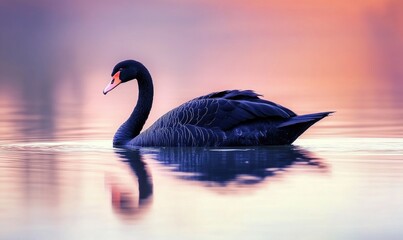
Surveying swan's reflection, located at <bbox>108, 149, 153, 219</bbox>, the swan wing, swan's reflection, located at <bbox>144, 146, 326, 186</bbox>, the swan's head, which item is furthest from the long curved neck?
swan's reflection, located at <bbox>108, 149, 153, 219</bbox>

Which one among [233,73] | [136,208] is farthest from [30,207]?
[233,73]

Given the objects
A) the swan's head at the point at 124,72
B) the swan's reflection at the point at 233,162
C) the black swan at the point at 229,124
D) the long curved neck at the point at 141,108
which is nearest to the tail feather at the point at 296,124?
the black swan at the point at 229,124

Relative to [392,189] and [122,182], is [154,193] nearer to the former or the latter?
[122,182]

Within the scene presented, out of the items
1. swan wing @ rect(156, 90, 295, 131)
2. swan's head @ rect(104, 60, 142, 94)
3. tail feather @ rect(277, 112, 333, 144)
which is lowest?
tail feather @ rect(277, 112, 333, 144)

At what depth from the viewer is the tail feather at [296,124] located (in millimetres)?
12386

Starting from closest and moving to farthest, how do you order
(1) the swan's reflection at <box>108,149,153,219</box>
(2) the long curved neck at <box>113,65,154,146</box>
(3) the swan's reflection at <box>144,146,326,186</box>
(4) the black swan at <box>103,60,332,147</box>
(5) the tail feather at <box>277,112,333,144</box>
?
(1) the swan's reflection at <box>108,149,153,219</box>
(3) the swan's reflection at <box>144,146,326,186</box>
(5) the tail feather at <box>277,112,333,144</box>
(4) the black swan at <box>103,60,332,147</box>
(2) the long curved neck at <box>113,65,154,146</box>

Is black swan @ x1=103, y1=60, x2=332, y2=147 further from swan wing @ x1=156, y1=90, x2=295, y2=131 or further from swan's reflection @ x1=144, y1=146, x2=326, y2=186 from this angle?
swan's reflection @ x1=144, y1=146, x2=326, y2=186

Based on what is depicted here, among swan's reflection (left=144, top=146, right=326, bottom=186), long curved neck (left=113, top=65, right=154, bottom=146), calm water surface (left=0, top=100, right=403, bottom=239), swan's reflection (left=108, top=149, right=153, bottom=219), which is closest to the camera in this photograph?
calm water surface (left=0, top=100, right=403, bottom=239)

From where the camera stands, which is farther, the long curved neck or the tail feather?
the long curved neck

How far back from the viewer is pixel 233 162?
10.9 m

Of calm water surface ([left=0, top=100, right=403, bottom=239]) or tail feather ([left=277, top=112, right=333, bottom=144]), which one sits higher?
tail feather ([left=277, top=112, right=333, bottom=144])

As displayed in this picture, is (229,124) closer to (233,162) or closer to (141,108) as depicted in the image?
(233,162)

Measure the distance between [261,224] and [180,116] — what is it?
5.70 metres

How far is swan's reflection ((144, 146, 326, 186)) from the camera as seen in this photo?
963 cm
